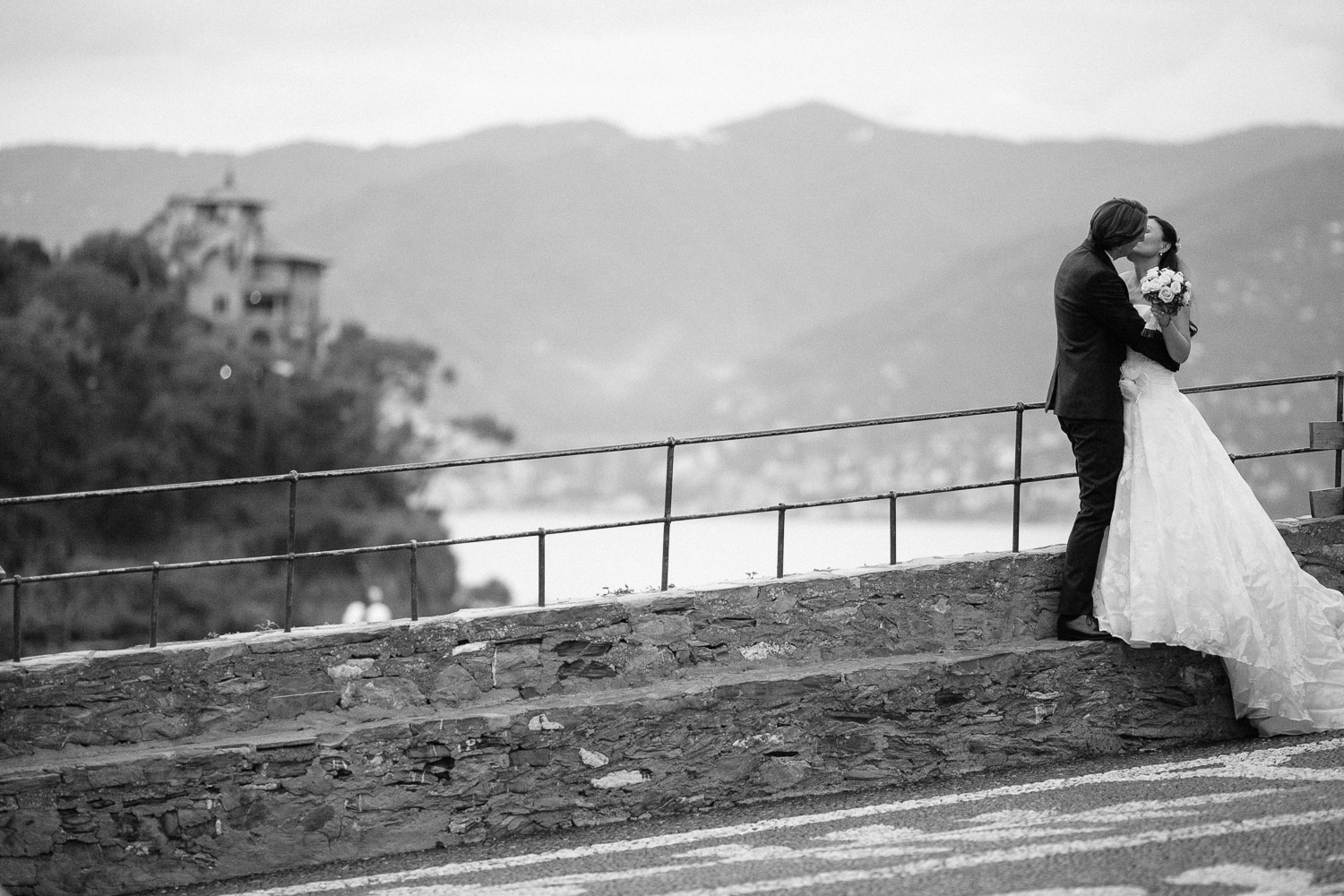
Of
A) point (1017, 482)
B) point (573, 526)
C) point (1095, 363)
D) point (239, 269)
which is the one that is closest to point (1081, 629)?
point (1017, 482)

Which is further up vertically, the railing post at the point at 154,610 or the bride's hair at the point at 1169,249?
the bride's hair at the point at 1169,249

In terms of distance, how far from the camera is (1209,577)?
19.2 ft

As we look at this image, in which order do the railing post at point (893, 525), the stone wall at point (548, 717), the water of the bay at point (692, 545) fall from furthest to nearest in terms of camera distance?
1. the water of the bay at point (692, 545)
2. the railing post at point (893, 525)
3. the stone wall at point (548, 717)

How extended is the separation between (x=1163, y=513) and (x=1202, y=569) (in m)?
0.27

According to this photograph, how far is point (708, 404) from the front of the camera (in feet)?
431

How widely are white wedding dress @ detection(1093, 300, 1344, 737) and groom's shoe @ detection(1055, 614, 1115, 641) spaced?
4.0 inches

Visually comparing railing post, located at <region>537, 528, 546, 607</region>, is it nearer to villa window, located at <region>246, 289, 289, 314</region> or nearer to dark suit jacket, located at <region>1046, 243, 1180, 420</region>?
dark suit jacket, located at <region>1046, 243, 1180, 420</region>

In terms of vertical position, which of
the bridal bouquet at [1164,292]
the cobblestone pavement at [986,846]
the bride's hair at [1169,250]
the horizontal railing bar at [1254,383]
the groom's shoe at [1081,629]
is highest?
the bride's hair at [1169,250]

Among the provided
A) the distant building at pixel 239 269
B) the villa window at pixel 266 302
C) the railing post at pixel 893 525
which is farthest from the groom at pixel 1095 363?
the villa window at pixel 266 302

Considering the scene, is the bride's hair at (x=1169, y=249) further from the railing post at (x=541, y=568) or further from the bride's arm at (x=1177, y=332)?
the railing post at (x=541, y=568)

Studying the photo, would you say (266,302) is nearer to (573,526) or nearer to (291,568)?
(573,526)

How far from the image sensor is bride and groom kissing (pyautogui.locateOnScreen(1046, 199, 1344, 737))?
5.88m

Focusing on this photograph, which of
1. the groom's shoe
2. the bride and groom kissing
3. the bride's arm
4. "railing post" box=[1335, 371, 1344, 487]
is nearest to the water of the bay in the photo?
"railing post" box=[1335, 371, 1344, 487]

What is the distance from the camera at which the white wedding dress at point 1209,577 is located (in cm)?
586
